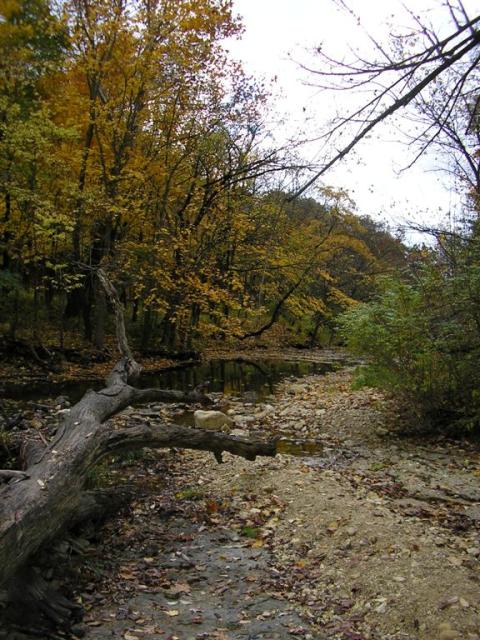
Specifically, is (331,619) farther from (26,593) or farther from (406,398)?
(406,398)

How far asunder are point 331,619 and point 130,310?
24.0 m

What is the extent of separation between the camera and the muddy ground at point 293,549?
11.8 ft

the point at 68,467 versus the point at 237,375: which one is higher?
the point at 68,467

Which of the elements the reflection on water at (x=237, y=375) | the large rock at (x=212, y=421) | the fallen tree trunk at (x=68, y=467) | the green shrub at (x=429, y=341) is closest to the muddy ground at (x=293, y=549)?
the fallen tree trunk at (x=68, y=467)

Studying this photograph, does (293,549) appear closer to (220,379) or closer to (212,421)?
(212,421)

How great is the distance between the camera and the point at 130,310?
2656 centimetres

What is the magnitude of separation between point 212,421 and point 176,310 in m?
9.15

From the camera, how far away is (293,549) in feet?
15.7

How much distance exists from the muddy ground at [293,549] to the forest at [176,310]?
0.14 ft

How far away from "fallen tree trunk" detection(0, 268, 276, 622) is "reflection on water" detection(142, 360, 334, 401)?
6.47 metres

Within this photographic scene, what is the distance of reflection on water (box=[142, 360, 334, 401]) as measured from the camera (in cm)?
1378

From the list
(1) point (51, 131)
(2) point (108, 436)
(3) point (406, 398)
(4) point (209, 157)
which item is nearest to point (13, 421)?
(2) point (108, 436)

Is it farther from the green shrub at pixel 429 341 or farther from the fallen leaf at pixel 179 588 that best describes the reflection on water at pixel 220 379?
the fallen leaf at pixel 179 588

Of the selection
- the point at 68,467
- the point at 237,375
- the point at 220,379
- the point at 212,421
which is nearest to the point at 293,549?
the point at 68,467
